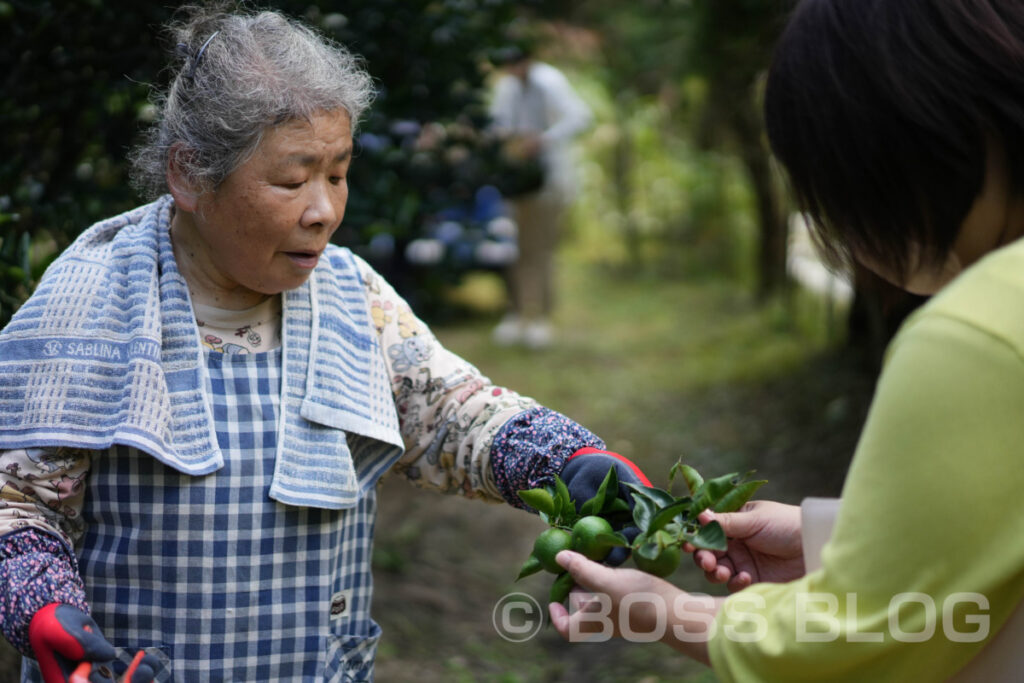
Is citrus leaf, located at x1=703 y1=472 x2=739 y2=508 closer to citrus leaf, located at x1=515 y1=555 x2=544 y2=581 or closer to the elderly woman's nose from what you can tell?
citrus leaf, located at x1=515 y1=555 x2=544 y2=581

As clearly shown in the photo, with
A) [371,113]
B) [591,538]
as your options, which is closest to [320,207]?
[591,538]

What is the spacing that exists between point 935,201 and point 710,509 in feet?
2.02

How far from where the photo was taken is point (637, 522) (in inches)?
61.2

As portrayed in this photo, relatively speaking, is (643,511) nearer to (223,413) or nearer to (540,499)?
(540,499)

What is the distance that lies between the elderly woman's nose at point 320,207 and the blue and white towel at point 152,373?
0.18m

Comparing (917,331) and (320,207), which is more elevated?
(917,331)

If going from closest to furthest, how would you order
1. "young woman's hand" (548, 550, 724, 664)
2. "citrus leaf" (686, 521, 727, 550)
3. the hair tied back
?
1. "young woman's hand" (548, 550, 724, 664)
2. "citrus leaf" (686, 521, 727, 550)
3. the hair tied back

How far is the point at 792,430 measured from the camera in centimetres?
531

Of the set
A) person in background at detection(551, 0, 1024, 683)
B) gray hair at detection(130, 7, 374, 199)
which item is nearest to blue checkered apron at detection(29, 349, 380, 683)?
gray hair at detection(130, 7, 374, 199)

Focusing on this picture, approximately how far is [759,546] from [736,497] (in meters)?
0.10

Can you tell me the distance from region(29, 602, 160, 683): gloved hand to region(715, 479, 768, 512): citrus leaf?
0.89 m

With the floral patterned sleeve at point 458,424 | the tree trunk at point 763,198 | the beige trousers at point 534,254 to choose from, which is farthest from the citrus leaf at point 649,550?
the beige trousers at point 534,254

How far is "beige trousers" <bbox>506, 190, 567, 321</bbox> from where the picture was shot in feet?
24.3

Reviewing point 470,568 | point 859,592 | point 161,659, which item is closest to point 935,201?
point 859,592
